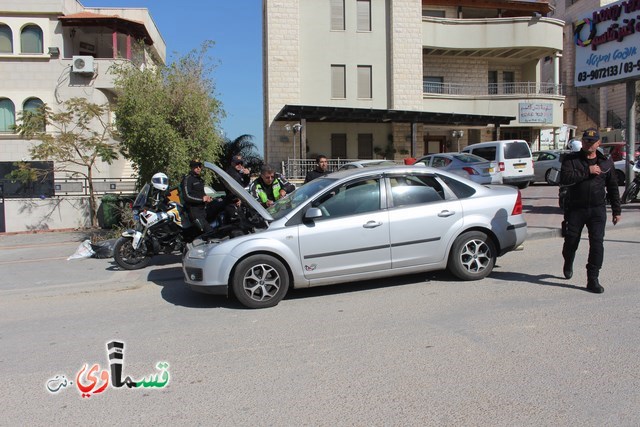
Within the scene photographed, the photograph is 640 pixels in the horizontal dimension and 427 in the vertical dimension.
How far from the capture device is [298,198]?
6797 mm

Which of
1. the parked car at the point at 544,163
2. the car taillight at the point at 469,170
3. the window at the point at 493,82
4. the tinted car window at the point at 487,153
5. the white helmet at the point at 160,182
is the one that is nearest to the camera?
the white helmet at the point at 160,182

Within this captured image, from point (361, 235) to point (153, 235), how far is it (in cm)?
412

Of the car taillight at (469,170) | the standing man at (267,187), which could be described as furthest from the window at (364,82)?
the standing man at (267,187)

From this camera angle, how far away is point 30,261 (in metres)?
10.2

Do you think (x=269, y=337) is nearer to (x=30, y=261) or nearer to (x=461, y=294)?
(x=461, y=294)

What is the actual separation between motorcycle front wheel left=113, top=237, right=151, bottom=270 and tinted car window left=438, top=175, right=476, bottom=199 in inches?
198

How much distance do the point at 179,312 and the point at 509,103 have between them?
26.1m

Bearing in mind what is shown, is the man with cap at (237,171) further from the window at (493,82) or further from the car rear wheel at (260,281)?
the window at (493,82)

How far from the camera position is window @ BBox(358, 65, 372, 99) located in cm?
2772

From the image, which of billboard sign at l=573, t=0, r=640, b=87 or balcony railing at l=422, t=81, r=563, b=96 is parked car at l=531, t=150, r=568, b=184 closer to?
billboard sign at l=573, t=0, r=640, b=87

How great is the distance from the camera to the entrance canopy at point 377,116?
24.2 meters

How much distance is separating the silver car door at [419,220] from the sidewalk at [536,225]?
397 cm

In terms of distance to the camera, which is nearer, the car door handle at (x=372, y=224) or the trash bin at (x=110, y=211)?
the car door handle at (x=372, y=224)

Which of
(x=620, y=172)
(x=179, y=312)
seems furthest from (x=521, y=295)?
(x=620, y=172)
